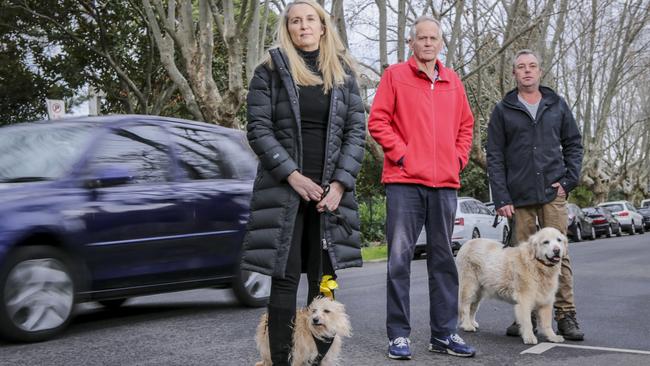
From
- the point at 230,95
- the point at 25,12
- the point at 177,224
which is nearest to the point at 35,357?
the point at 177,224

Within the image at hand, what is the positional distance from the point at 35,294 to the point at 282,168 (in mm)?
2865

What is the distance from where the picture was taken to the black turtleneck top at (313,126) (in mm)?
4023

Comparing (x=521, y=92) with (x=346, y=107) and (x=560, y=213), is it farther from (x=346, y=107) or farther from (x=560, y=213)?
(x=346, y=107)

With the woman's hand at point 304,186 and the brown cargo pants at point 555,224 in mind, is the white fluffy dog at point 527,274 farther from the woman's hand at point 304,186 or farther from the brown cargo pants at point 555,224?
the woman's hand at point 304,186

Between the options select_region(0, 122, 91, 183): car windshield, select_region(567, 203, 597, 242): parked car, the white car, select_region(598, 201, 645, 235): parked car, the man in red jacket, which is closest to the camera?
the man in red jacket

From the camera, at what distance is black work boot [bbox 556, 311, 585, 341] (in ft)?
19.2

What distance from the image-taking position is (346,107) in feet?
13.5

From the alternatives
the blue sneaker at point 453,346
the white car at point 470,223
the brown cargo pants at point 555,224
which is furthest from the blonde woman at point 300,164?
the white car at point 470,223

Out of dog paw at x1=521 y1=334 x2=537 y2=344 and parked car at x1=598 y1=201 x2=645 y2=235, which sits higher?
dog paw at x1=521 y1=334 x2=537 y2=344

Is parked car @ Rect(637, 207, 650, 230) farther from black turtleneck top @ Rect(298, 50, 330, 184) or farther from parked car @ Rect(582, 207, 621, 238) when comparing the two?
black turtleneck top @ Rect(298, 50, 330, 184)

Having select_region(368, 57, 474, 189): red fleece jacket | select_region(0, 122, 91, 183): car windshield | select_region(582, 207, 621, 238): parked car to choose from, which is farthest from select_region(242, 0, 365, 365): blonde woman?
select_region(582, 207, 621, 238): parked car

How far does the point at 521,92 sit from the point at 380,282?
496 centimetres

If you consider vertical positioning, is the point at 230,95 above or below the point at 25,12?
below

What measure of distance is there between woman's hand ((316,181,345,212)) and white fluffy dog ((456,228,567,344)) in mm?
2299
